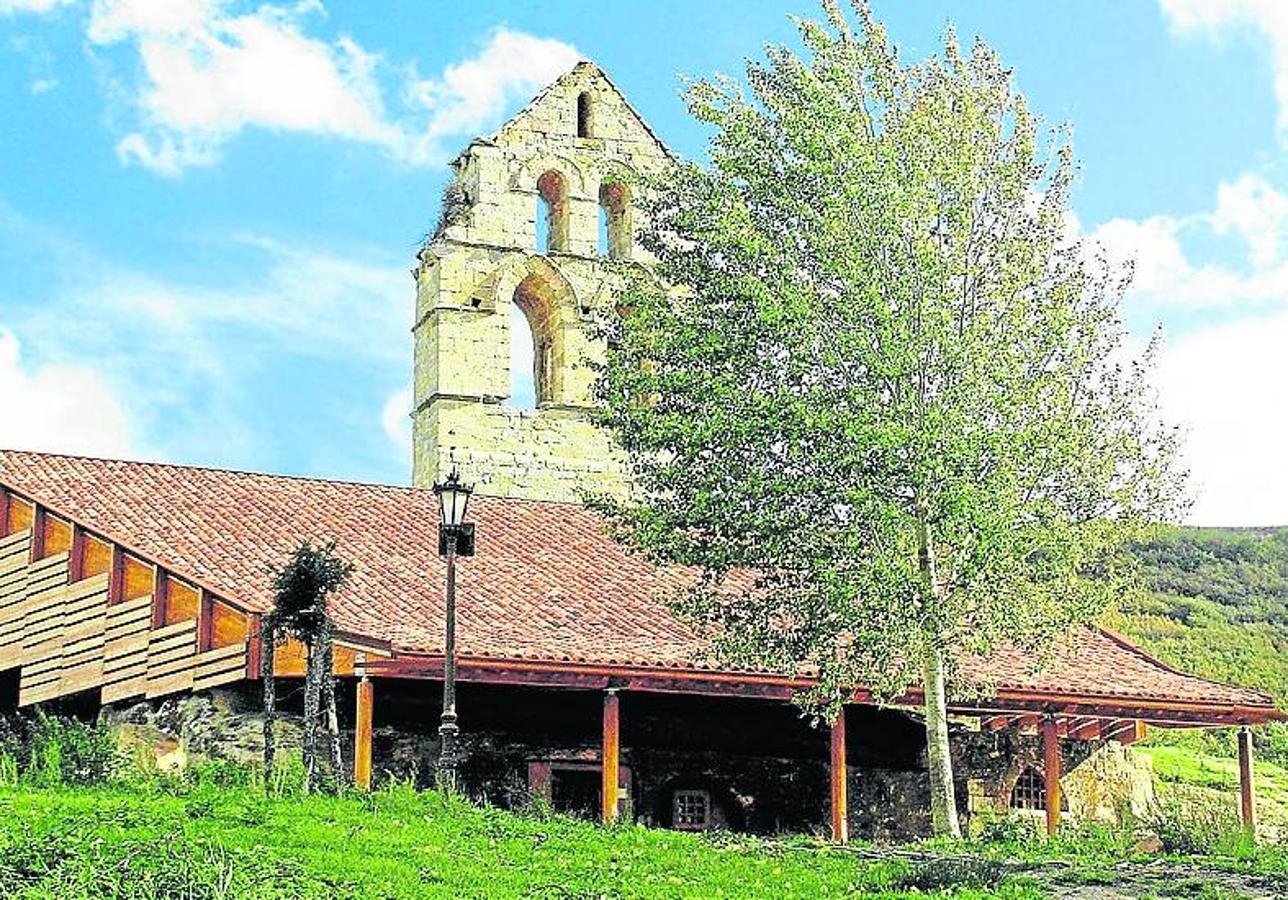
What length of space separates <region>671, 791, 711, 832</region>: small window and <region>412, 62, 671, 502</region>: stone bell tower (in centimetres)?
648

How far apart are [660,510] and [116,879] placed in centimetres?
950

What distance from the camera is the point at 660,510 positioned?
20.7 m

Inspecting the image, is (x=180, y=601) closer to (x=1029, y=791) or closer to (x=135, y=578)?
(x=135, y=578)

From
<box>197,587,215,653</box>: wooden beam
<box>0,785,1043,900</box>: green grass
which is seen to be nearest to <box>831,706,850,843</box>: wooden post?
<box>0,785,1043,900</box>: green grass

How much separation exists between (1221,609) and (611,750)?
3439cm

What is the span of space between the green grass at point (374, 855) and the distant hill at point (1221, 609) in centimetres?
2421

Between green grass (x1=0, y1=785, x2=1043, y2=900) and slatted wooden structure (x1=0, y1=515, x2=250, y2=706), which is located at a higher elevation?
slatted wooden structure (x1=0, y1=515, x2=250, y2=706)

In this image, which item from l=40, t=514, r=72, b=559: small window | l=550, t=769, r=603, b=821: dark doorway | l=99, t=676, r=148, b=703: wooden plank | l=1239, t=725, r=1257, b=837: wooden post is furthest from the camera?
l=1239, t=725, r=1257, b=837: wooden post

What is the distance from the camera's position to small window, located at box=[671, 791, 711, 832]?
23047 mm

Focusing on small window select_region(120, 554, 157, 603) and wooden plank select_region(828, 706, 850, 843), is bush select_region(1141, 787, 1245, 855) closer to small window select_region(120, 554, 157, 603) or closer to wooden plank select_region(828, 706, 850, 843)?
wooden plank select_region(828, 706, 850, 843)

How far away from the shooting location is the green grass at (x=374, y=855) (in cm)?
1221

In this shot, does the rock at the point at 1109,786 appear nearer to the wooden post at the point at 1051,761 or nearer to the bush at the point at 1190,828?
the bush at the point at 1190,828

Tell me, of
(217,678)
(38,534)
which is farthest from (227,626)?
(38,534)

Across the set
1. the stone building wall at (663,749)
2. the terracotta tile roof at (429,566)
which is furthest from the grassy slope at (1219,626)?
the stone building wall at (663,749)
